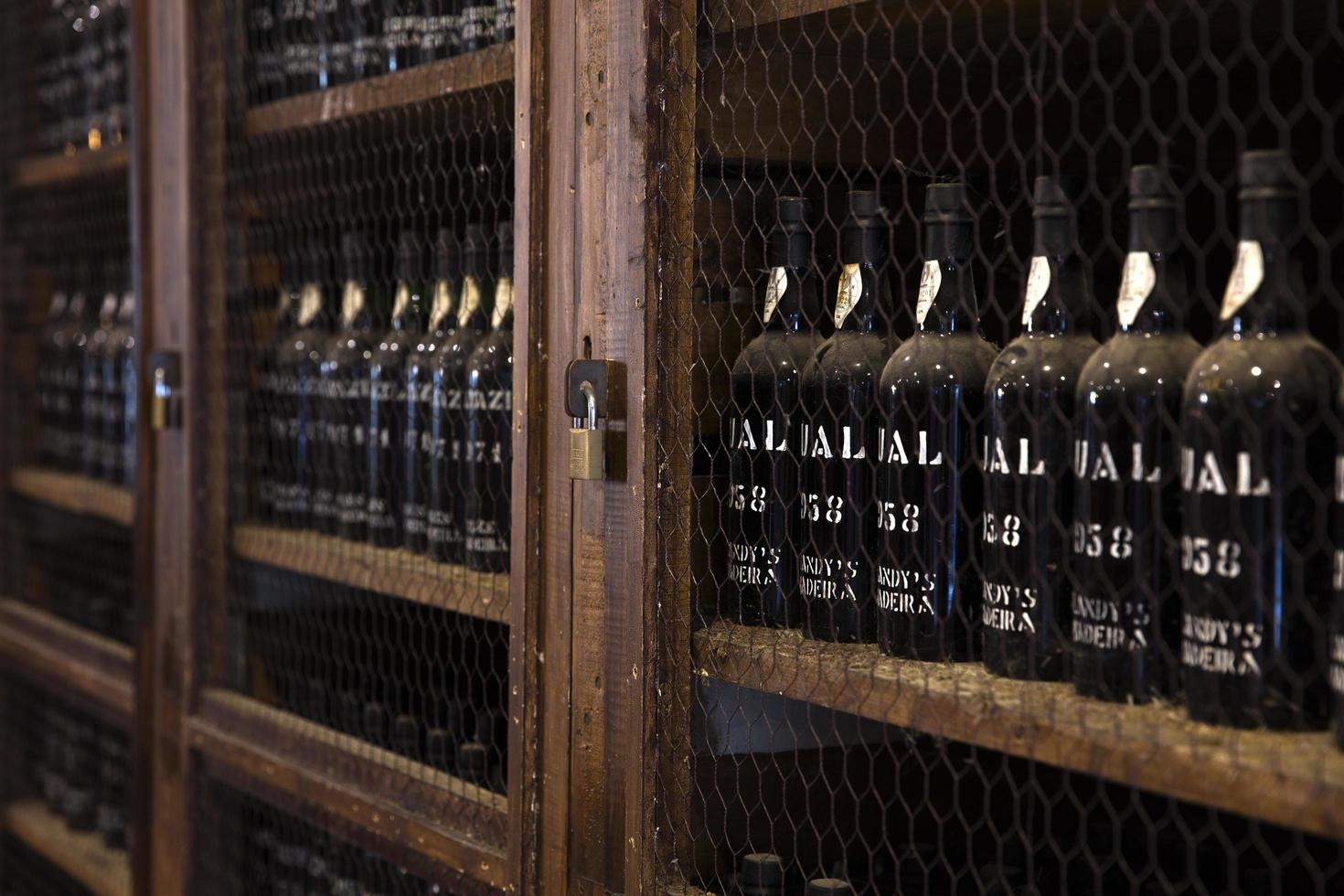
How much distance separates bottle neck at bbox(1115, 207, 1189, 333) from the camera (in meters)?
0.83

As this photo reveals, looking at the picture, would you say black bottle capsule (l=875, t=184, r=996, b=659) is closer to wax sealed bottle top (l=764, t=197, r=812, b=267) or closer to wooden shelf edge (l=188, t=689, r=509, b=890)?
wax sealed bottle top (l=764, t=197, r=812, b=267)

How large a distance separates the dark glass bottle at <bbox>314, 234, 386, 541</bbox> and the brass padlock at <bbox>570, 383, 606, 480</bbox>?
525 mm

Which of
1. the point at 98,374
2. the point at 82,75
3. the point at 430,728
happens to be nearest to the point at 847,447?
the point at 430,728

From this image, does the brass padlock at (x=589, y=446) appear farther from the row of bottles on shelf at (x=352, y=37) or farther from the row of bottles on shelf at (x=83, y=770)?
the row of bottles on shelf at (x=83, y=770)

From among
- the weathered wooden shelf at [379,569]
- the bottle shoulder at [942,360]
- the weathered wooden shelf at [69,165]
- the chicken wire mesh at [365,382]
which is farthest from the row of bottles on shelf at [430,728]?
the weathered wooden shelf at [69,165]

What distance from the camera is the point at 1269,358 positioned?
75 centimetres

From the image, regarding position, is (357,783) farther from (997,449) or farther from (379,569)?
(997,449)

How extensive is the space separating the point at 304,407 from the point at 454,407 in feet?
1.05

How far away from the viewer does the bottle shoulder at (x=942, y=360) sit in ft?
3.17

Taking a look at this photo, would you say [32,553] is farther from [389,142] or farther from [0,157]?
[389,142]

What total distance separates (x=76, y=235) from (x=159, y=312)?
24.5 inches

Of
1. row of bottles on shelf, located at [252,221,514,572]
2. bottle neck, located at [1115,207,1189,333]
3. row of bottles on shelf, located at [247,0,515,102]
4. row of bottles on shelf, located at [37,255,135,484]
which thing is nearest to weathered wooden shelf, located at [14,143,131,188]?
row of bottles on shelf, located at [37,255,135,484]

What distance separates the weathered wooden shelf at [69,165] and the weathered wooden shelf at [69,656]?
0.68 meters

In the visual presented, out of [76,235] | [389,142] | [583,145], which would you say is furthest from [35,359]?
[583,145]
